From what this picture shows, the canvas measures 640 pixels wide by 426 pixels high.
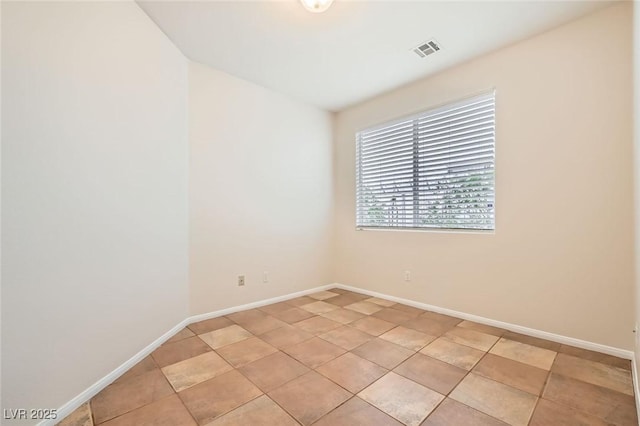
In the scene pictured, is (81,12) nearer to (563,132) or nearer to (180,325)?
(180,325)

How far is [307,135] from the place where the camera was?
397 cm

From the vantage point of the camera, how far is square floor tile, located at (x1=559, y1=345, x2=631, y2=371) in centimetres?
198

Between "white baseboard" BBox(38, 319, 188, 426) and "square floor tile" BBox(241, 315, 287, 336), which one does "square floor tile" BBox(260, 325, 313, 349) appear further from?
"white baseboard" BBox(38, 319, 188, 426)

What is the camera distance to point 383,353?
7.27 feet

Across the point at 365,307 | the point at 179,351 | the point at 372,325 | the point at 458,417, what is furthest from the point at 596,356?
the point at 179,351

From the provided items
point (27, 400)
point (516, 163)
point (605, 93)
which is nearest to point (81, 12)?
point (27, 400)

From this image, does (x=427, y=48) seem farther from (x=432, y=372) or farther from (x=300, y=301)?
(x=300, y=301)

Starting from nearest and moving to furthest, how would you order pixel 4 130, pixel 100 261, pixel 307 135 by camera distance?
pixel 4 130
pixel 100 261
pixel 307 135

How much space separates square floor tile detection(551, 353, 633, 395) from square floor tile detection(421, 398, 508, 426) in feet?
2.85

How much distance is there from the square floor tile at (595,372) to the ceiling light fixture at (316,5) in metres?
3.11

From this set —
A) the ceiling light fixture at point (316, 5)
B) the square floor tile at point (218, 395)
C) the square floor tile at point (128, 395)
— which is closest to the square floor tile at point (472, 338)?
the square floor tile at point (218, 395)

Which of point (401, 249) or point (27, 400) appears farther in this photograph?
point (401, 249)

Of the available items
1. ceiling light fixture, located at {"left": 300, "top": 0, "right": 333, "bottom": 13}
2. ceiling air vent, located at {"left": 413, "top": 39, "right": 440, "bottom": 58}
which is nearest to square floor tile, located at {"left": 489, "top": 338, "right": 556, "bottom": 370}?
ceiling air vent, located at {"left": 413, "top": 39, "right": 440, "bottom": 58}

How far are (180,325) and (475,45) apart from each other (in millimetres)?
3929
